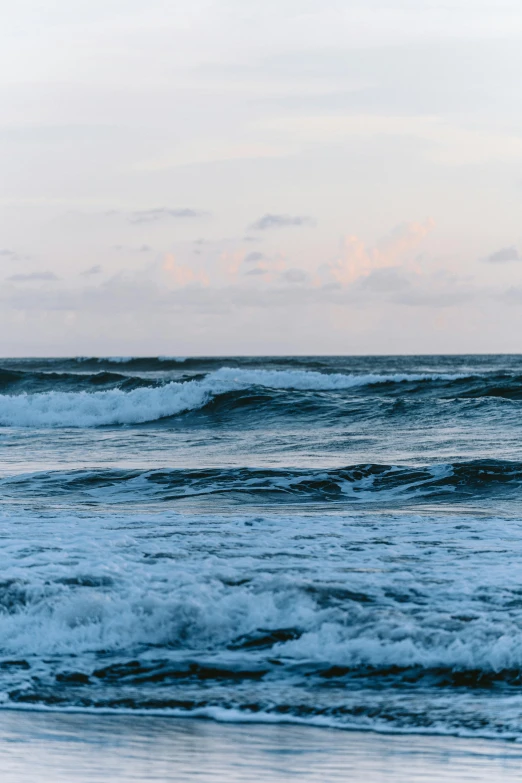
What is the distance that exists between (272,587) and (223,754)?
2.36 m

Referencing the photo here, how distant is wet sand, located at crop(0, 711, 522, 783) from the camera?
4.06 m

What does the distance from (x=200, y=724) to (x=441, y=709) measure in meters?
1.26

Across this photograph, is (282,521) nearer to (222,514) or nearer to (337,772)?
(222,514)

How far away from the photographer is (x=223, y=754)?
4332 mm

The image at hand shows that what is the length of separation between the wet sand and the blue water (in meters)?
0.16

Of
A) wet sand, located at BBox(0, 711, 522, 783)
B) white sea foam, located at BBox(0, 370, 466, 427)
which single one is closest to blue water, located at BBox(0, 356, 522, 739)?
wet sand, located at BBox(0, 711, 522, 783)

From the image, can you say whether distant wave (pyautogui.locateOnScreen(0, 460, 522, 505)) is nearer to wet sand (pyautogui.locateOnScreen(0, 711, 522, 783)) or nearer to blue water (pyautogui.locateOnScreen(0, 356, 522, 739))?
blue water (pyautogui.locateOnScreen(0, 356, 522, 739))

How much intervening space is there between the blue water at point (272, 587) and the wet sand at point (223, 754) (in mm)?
160

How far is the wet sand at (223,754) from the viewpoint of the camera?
4062 millimetres

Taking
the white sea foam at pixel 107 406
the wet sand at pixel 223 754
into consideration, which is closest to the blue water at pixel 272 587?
the wet sand at pixel 223 754

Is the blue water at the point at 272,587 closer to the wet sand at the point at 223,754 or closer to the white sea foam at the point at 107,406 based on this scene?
the wet sand at the point at 223,754

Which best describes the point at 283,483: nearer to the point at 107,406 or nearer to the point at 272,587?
the point at 272,587

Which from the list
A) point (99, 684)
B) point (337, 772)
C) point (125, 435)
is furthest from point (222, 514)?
point (125, 435)

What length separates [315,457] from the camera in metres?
15.8
